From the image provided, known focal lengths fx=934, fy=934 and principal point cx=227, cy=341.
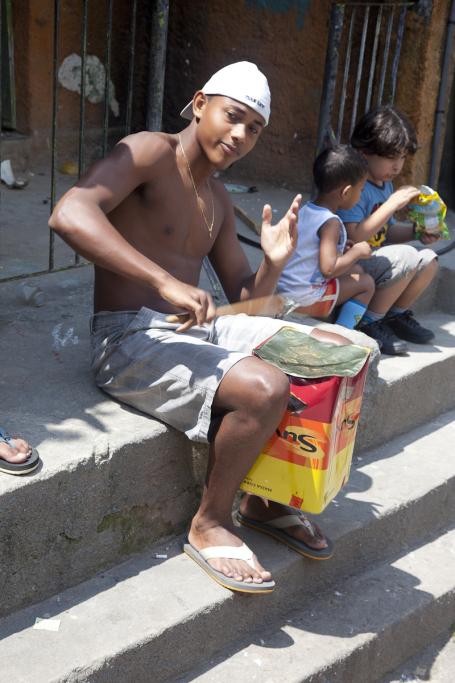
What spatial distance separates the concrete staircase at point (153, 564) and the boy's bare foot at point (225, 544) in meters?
0.07

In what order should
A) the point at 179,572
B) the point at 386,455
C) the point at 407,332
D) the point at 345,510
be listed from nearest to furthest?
the point at 179,572
the point at 345,510
the point at 386,455
the point at 407,332

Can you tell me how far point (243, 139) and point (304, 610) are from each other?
156 cm

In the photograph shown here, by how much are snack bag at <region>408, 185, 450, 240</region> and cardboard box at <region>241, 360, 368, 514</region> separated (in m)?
1.78

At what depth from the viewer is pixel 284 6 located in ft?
21.0

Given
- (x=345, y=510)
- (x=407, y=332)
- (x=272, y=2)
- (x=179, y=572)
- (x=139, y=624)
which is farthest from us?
(x=272, y=2)

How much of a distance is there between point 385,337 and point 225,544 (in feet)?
5.75

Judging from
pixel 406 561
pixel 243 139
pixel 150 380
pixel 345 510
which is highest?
pixel 243 139

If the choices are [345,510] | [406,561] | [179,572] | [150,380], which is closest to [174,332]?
[150,380]

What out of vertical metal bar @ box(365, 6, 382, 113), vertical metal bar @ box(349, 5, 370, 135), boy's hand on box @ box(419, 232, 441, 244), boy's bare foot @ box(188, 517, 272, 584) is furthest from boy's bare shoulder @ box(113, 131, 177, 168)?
vertical metal bar @ box(365, 6, 382, 113)

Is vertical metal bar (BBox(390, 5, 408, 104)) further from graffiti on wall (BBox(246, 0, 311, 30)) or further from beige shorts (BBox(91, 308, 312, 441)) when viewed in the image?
beige shorts (BBox(91, 308, 312, 441))

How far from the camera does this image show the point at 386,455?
3998 millimetres

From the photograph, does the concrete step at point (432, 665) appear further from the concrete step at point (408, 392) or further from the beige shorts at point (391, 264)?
the beige shorts at point (391, 264)

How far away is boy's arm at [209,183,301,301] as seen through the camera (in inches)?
124

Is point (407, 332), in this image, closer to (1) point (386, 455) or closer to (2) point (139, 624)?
(1) point (386, 455)
